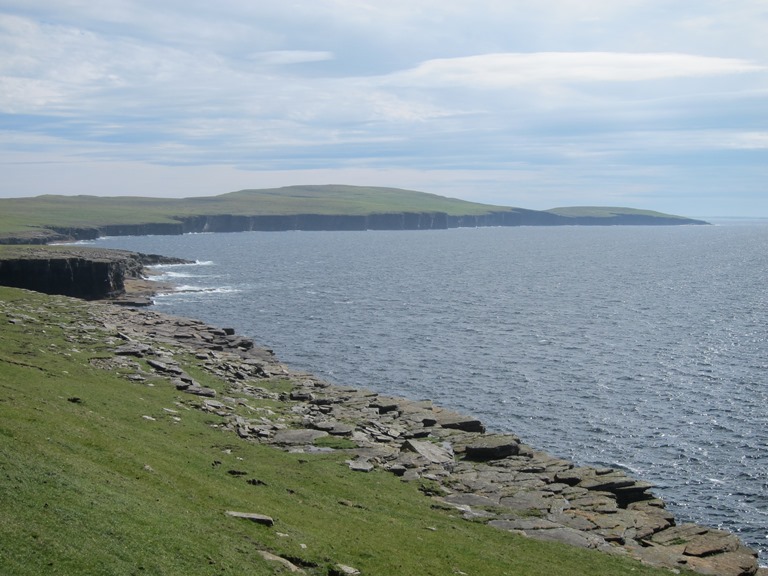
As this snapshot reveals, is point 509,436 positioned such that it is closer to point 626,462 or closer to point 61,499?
point 626,462

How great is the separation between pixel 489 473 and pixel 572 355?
4303cm

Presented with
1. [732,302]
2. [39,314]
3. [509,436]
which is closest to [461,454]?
[509,436]

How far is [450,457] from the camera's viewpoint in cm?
4391

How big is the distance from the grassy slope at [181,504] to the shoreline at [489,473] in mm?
2133

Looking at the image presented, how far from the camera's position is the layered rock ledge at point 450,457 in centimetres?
3409

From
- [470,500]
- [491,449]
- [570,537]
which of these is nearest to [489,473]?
[491,449]

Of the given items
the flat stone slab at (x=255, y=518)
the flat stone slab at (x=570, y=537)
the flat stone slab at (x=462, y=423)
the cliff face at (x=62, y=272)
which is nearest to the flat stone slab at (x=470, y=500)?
the flat stone slab at (x=570, y=537)

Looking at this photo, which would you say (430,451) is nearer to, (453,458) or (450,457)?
(450,457)

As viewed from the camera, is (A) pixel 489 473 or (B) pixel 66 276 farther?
(B) pixel 66 276

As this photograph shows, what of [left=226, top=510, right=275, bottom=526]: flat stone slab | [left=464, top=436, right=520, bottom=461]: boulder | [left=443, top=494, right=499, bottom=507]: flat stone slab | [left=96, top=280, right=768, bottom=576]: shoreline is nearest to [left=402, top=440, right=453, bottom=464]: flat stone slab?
[left=96, top=280, right=768, bottom=576]: shoreline

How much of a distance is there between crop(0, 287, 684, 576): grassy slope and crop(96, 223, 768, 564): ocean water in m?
17.2

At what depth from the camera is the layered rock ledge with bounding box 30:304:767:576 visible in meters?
34.1

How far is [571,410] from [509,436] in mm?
15186

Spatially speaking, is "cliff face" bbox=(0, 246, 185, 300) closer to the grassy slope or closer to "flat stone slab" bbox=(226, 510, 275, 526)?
the grassy slope
